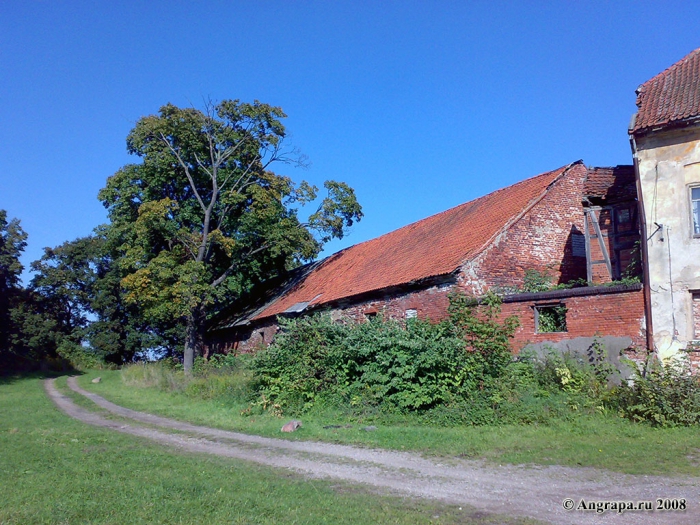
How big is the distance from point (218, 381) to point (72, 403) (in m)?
5.66

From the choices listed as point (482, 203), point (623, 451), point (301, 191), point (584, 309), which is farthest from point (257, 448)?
point (301, 191)

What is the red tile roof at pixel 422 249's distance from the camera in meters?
17.5

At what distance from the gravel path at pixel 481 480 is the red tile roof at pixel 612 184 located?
32.8ft

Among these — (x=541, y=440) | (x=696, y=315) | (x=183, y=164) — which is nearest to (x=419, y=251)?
(x=696, y=315)

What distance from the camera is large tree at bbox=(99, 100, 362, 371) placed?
82.7ft

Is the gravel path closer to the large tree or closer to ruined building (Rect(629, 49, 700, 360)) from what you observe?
ruined building (Rect(629, 49, 700, 360))

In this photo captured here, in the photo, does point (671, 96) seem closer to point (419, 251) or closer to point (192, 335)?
point (419, 251)

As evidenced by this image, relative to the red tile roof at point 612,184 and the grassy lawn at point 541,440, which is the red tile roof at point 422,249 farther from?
the grassy lawn at point 541,440

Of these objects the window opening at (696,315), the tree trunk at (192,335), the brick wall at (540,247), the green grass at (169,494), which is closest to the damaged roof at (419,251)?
the brick wall at (540,247)

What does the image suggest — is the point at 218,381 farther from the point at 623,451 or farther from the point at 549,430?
the point at 623,451

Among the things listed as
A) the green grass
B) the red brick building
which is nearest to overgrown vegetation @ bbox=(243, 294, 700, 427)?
the red brick building

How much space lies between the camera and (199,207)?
92.4 feet

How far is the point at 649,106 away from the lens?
13867 mm

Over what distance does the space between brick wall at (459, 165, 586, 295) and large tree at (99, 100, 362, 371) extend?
11454mm
